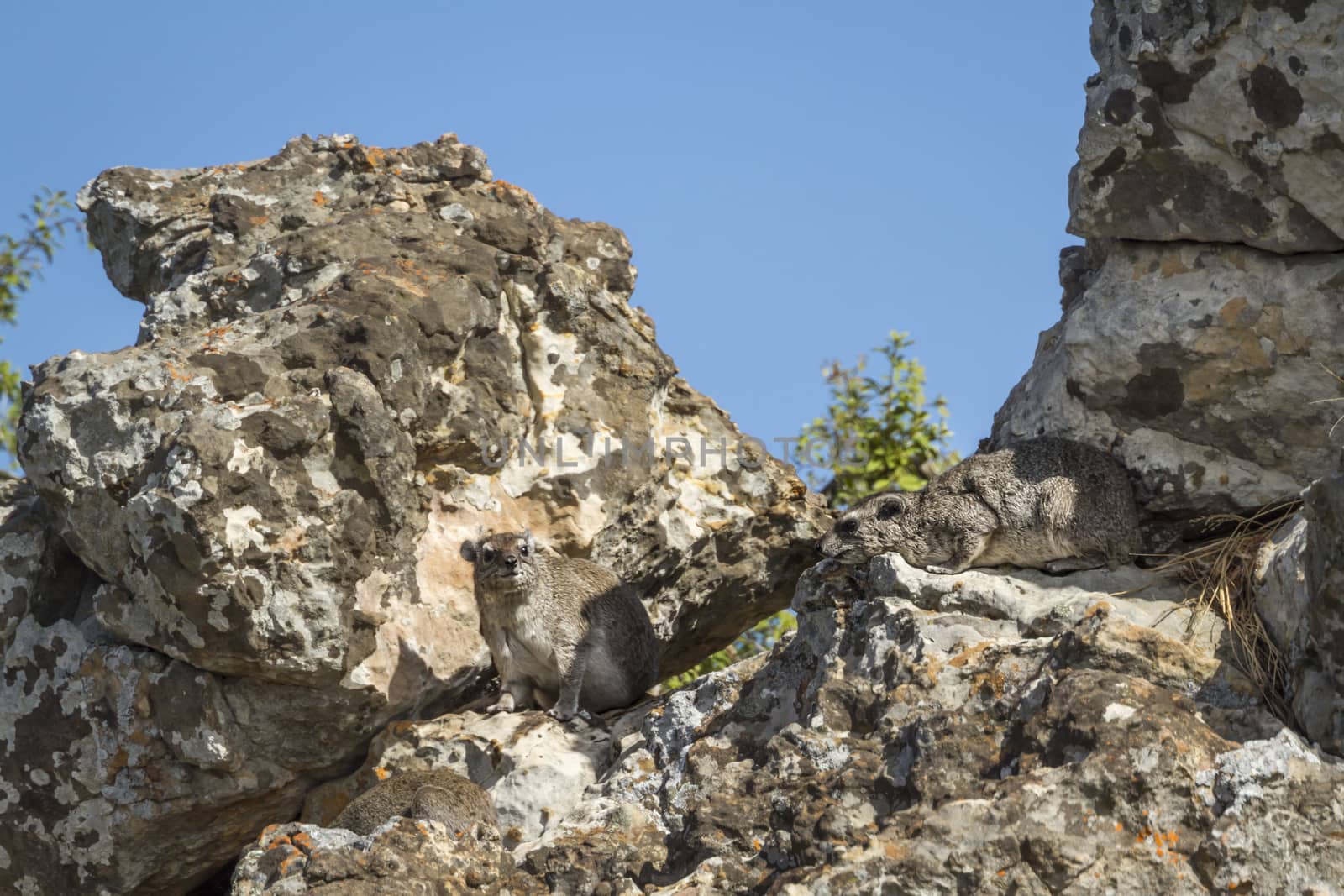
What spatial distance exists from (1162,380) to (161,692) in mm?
6117

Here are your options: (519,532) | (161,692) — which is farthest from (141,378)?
(519,532)

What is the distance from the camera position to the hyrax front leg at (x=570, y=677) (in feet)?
30.3

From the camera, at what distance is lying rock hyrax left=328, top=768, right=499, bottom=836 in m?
7.45

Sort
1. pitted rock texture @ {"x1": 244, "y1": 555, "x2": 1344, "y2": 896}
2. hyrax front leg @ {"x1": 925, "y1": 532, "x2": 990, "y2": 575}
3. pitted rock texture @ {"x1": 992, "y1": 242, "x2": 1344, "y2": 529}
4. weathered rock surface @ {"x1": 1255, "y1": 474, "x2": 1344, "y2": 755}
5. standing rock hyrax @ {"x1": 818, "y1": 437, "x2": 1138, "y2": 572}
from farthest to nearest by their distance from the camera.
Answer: hyrax front leg @ {"x1": 925, "y1": 532, "x2": 990, "y2": 575}, standing rock hyrax @ {"x1": 818, "y1": 437, "x2": 1138, "y2": 572}, pitted rock texture @ {"x1": 992, "y1": 242, "x2": 1344, "y2": 529}, weathered rock surface @ {"x1": 1255, "y1": 474, "x2": 1344, "y2": 755}, pitted rock texture @ {"x1": 244, "y1": 555, "x2": 1344, "y2": 896}

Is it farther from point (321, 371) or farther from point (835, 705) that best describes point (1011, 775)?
point (321, 371)

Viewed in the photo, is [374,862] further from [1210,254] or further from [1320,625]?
[1210,254]

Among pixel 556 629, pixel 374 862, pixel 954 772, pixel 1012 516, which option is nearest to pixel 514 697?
pixel 556 629

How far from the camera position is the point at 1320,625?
550 centimetres

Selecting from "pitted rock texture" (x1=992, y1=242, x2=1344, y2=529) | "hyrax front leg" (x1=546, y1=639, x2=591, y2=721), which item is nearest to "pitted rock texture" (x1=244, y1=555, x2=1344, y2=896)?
"pitted rock texture" (x1=992, y1=242, x2=1344, y2=529)

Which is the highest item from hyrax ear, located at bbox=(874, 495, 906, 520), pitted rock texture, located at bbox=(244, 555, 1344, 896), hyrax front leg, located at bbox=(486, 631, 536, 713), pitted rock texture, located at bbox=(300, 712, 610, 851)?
hyrax ear, located at bbox=(874, 495, 906, 520)

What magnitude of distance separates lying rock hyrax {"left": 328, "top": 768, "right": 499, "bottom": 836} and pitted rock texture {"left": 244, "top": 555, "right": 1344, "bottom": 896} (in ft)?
1.33

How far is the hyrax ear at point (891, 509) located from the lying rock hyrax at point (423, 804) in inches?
109

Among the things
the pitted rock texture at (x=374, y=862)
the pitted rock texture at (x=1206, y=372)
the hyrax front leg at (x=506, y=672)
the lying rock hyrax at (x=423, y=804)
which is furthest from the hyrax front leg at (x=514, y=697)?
the pitted rock texture at (x=1206, y=372)

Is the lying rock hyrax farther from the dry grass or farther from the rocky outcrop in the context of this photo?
the rocky outcrop
